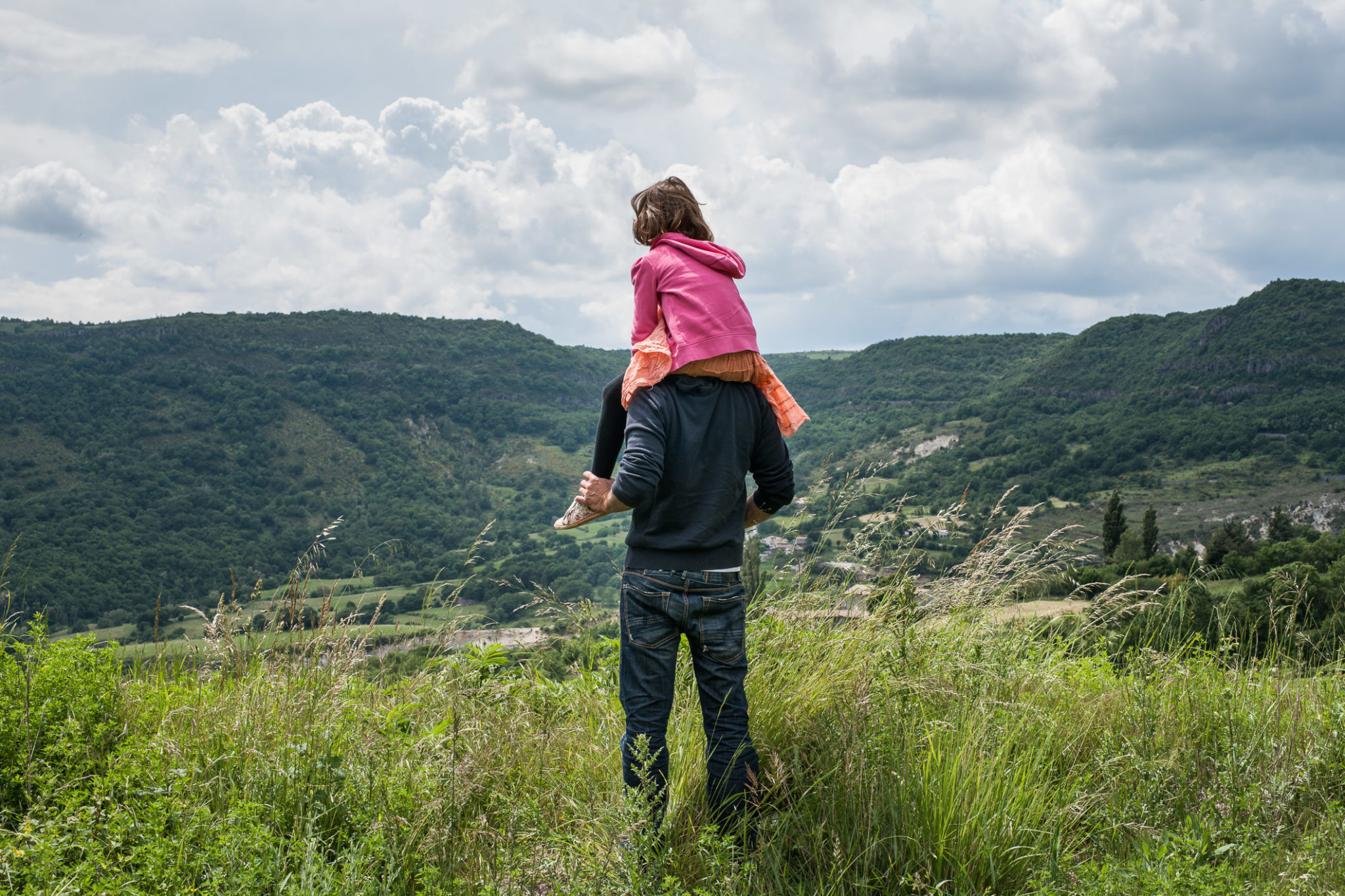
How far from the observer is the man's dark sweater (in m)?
2.30

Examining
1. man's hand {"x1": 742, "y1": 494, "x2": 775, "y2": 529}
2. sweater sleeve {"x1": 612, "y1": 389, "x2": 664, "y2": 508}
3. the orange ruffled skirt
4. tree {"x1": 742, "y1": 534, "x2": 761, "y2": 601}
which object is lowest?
tree {"x1": 742, "y1": 534, "x2": 761, "y2": 601}

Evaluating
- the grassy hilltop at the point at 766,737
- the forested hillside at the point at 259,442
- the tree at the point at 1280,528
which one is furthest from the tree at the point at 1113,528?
the forested hillside at the point at 259,442

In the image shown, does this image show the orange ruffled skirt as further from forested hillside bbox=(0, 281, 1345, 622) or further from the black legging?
forested hillside bbox=(0, 281, 1345, 622)

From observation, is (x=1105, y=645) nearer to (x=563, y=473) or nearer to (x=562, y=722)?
(x=562, y=722)

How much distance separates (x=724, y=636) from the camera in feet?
7.64

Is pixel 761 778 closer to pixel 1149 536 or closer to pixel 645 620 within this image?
pixel 645 620

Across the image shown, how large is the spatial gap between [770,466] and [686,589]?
58 cm

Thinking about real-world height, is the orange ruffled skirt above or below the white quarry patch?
above

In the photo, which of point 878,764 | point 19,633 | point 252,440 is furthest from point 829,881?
point 252,440

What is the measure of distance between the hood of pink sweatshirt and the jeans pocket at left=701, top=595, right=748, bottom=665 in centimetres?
110

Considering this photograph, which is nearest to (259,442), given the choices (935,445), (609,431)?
(935,445)

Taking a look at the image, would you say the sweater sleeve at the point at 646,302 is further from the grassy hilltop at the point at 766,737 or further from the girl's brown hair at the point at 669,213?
the grassy hilltop at the point at 766,737

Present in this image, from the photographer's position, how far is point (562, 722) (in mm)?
3447

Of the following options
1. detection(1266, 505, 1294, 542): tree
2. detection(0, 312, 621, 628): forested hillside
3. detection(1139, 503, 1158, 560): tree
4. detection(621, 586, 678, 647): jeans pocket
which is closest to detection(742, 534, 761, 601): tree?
detection(621, 586, 678, 647): jeans pocket
